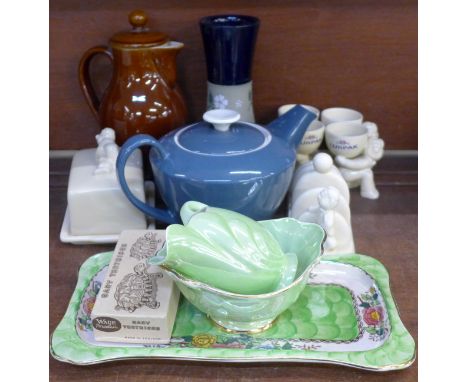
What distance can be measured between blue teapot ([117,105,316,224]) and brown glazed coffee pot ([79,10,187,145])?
8cm

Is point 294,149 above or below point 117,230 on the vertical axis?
above

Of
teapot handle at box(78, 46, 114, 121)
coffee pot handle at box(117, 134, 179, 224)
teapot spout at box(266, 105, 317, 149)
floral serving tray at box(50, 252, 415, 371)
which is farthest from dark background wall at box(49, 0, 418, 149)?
floral serving tray at box(50, 252, 415, 371)

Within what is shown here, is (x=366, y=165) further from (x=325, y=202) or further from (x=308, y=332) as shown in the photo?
(x=308, y=332)

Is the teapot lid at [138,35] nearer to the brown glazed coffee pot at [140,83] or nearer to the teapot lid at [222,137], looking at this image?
the brown glazed coffee pot at [140,83]

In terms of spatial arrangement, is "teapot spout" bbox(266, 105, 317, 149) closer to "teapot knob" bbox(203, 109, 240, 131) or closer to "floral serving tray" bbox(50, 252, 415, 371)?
"teapot knob" bbox(203, 109, 240, 131)

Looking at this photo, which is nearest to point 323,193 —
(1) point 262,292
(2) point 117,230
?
(1) point 262,292

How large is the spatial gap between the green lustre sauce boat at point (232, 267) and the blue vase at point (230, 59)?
12.3 inches

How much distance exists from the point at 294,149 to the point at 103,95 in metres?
0.33

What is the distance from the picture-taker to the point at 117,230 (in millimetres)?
889

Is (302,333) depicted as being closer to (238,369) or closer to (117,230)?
(238,369)

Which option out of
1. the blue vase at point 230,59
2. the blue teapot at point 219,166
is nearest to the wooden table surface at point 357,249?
the blue teapot at point 219,166

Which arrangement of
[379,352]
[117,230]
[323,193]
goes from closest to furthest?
[379,352] → [323,193] → [117,230]

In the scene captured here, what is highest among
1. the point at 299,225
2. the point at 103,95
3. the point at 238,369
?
the point at 103,95

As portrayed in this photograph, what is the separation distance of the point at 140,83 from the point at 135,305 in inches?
15.4
